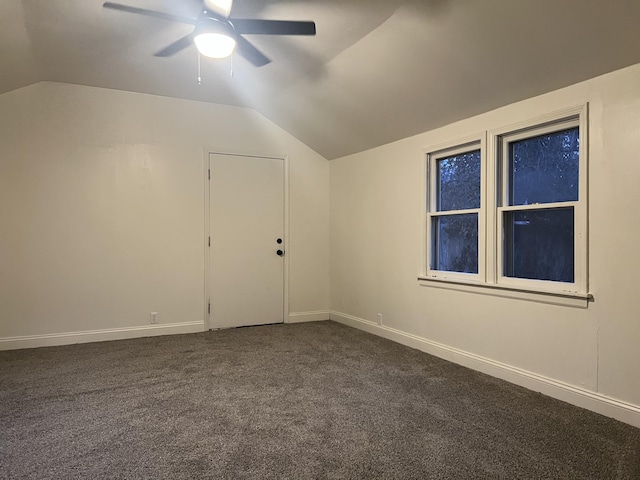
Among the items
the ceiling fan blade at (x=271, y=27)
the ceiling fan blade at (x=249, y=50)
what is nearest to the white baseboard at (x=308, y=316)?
the ceiling fan blade at (x=249, y=50)

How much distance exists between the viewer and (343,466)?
1.87 m

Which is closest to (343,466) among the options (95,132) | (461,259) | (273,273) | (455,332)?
(455,332)

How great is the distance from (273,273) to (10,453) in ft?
10.5

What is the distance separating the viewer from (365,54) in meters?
3.12

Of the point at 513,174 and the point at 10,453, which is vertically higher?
the point at 513,174

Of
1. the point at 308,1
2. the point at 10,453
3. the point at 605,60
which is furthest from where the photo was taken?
the point at 308,1

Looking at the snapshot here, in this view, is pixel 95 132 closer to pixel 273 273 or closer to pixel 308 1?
pixel 273 273

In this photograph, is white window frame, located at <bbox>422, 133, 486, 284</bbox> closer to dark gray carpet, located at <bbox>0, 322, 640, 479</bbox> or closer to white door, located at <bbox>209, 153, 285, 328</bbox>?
dark gray carpet, located at <bbox>0, 322, 640, 479</bbox>

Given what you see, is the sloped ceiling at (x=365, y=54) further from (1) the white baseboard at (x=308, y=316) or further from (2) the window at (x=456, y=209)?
(1) the white baseboard at (x=308, y=316)

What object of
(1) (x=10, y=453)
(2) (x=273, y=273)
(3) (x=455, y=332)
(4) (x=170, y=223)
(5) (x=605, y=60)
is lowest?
(1) (x=10, y=453)

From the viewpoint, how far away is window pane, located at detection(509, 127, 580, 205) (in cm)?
270

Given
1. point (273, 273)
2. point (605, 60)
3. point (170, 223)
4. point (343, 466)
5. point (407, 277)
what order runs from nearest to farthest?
point (343, 466)
point (605, 60)
point (407, 277)
point (170, 223)
point (273, 273)

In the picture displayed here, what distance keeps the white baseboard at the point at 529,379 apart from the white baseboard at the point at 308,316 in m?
1.08

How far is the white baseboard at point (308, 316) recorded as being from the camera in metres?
5.05
